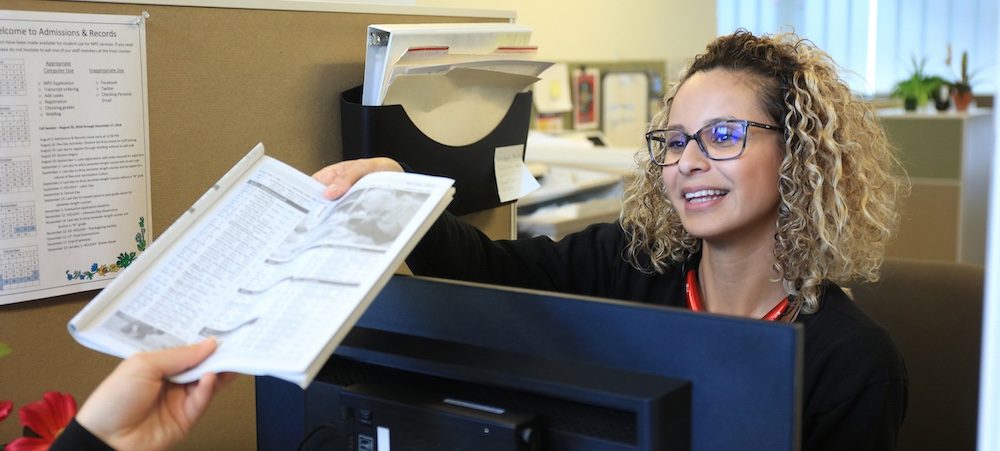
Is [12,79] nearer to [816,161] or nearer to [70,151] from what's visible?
[70,151]

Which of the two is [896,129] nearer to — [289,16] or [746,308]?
[746,308]

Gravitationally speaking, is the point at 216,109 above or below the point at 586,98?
below

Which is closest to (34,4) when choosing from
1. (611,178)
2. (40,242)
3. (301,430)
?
(40,242)

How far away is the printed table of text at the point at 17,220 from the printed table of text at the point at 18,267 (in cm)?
2

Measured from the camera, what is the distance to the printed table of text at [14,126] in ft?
2.85

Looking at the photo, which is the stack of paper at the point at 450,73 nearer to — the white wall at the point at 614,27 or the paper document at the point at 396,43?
the paper document at the point at 396,43

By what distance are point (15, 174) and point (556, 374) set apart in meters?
0.61

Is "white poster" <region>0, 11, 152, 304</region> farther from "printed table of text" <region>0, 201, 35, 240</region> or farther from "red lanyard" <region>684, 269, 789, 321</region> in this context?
"red lanyard" <region>684, 269, 789, 321</region>

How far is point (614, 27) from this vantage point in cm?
425

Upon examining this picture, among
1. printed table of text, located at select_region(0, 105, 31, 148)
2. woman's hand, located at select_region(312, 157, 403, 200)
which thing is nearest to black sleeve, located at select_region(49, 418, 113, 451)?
woman's hand, located at select_region(312, 157, 403, 200)

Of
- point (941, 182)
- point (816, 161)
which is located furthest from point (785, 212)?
point (941, 182)

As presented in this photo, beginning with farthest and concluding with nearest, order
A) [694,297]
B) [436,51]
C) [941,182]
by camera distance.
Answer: [941,182] → [694,297] → [436,51]

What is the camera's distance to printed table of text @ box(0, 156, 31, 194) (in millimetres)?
876

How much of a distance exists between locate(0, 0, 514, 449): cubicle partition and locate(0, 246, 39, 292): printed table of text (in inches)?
1.0
